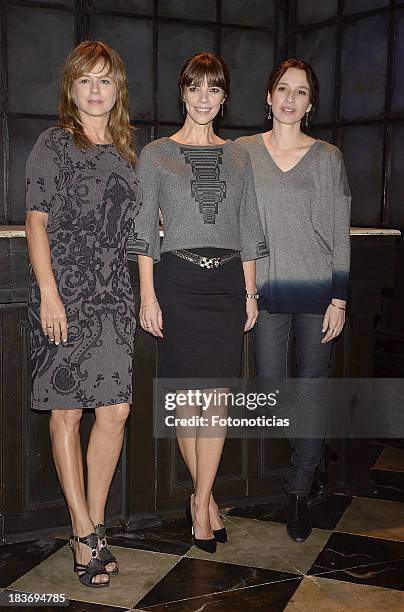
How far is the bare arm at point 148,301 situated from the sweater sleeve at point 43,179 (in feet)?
1.20

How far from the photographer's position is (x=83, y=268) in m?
2.39

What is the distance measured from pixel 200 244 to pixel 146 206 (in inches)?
8.2

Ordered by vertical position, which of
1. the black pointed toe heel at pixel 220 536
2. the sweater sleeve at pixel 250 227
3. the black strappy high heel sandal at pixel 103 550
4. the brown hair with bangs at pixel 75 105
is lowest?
the black pointed toe heel at pixel 220 536

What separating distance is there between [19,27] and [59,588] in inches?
132

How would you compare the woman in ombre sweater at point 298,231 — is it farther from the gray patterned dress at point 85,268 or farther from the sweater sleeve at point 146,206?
the gray patterned dress at point 85,268

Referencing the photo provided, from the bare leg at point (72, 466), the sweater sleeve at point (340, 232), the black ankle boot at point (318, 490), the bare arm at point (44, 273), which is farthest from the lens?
the black ankle boot at point (318, 490)

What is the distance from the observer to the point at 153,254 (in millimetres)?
2537

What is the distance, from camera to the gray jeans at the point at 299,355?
284cm

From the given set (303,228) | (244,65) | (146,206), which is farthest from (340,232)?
(244,65)

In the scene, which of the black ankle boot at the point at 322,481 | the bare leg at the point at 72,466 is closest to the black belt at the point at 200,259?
the bare leg at the point at 72,466

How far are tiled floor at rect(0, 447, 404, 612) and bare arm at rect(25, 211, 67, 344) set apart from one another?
811 millimetres

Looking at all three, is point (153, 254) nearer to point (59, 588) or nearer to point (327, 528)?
point (59, 588)

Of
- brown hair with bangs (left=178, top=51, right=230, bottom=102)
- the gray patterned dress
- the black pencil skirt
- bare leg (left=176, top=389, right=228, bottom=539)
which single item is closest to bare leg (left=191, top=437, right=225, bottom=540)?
bare leg (left=176, top=389, right=228, bottom=539)

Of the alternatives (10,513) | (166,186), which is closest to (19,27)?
(166,186)
